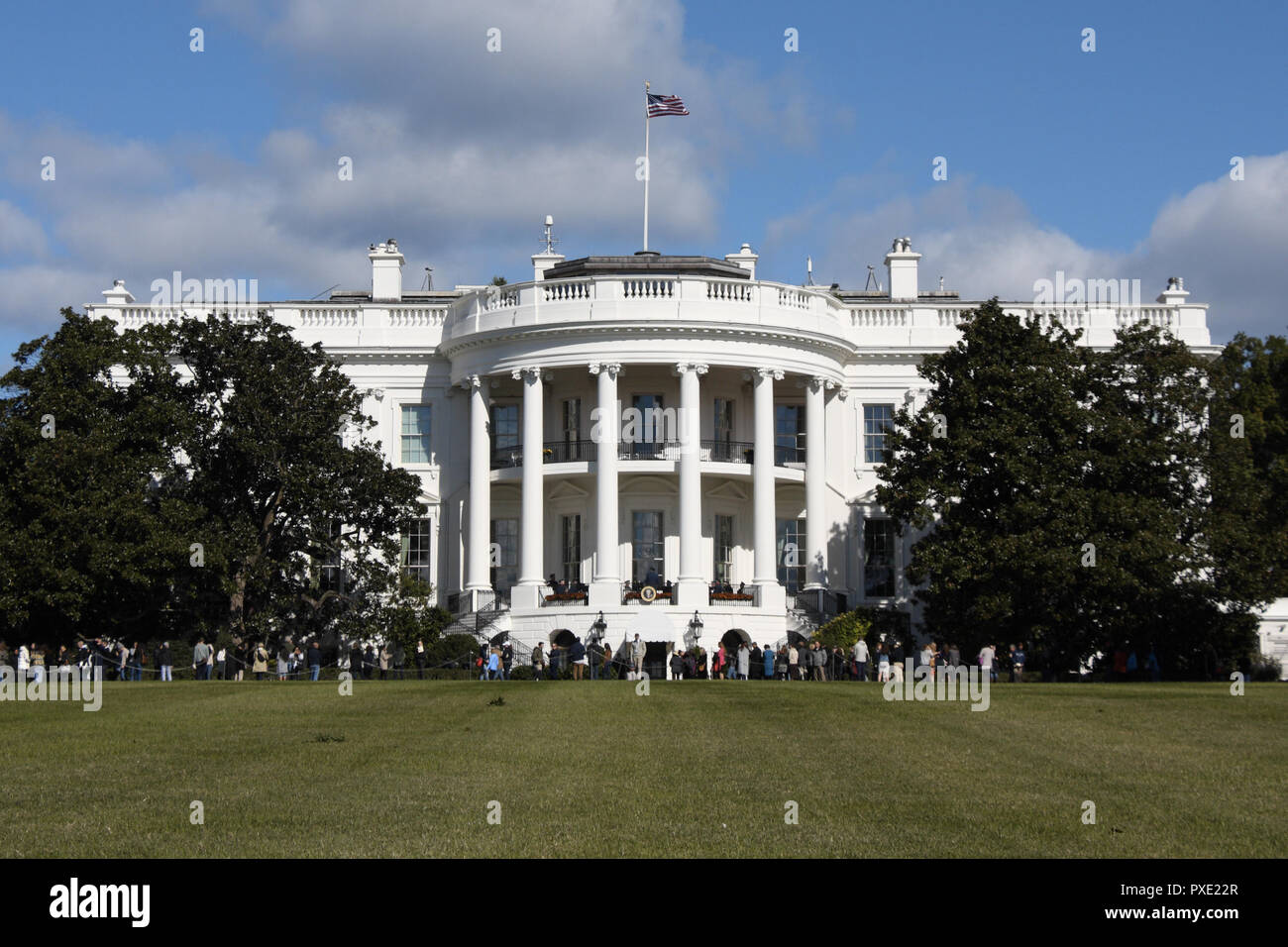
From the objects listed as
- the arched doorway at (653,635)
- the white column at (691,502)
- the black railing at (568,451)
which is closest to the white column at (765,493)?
the white column at (691,502)

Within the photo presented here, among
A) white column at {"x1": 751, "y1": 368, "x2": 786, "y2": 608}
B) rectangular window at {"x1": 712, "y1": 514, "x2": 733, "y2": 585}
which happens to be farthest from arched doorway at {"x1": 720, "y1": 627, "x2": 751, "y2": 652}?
rectangular window at {"x1": 712, "y1": 514, "x2": 733, "y2": 585}

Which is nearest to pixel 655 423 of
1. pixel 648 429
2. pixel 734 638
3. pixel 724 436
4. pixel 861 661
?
pixel 648 429

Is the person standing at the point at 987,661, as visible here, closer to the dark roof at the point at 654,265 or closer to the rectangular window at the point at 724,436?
the rectangular window at the point at 724,436

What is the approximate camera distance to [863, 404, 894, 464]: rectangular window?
188 feet

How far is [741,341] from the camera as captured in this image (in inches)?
2077

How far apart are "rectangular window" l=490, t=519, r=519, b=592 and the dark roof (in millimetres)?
8527

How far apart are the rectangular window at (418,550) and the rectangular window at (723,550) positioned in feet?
32.3

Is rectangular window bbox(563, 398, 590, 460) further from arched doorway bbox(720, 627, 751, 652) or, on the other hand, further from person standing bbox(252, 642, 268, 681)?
person standing bbox(252, 642, 268, 681)

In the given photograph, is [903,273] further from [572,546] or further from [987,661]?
[987,661]

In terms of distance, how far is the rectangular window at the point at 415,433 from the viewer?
5778 centimetres

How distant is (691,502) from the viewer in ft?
167

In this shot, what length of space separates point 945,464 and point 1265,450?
2861 cm

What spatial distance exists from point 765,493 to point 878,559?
608cm

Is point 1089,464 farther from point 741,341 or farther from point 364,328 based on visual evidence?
point 364,328
